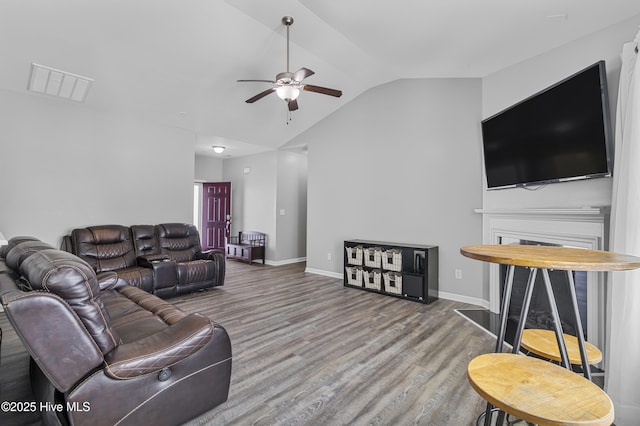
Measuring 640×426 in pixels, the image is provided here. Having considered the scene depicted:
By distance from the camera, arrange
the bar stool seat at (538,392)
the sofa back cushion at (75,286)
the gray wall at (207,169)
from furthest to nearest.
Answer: the gray wall at (207,169) → the sofa back cushion at (75,286) → the bar stool seat at (538,392)

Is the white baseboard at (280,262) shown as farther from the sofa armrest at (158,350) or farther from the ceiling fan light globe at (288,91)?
the sofa armrest at (158,350)

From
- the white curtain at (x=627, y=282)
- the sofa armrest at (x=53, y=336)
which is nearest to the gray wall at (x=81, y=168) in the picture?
the sofa armrest at (x=53, y=336)

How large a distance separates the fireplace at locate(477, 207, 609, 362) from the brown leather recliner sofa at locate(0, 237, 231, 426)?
2.25 meters

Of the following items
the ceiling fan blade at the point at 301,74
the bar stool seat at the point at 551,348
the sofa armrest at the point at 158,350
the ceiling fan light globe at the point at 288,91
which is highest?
the ceiling fan blade at the point at 301,74

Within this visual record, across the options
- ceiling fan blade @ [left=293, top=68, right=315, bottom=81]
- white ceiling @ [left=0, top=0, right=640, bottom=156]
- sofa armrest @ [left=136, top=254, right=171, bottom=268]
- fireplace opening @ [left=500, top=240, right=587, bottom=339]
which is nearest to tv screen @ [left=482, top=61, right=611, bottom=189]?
white ceiling @ [left=0, top=0, right=640, bottom=156]

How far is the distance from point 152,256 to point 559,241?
16.3 ft

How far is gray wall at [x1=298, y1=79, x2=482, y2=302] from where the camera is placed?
4164 mm

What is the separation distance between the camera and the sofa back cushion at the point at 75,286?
51.0 inches

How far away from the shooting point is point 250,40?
367 centimetres

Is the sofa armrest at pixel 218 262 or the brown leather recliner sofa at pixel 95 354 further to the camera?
the sofa armrest at pixel 218 262

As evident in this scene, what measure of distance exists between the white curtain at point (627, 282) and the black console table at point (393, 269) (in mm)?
2205

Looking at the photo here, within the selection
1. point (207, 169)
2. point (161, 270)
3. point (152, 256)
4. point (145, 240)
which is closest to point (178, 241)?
point (145, 240)

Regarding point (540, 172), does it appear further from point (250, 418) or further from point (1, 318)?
point (1, 318)

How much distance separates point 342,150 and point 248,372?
4204 millimetres
